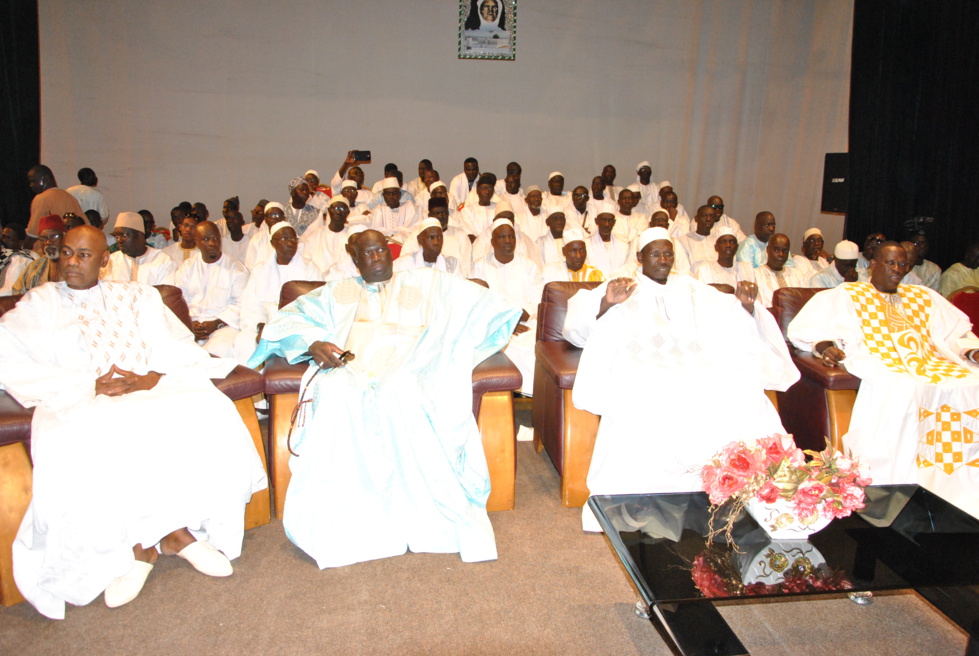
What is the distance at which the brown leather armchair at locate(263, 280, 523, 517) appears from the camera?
11.0 ft

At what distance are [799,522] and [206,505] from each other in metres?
2.59

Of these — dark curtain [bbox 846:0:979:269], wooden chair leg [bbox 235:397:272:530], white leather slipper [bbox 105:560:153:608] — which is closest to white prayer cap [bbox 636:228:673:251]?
wooden chair leg [bbox 235:397:272:530]

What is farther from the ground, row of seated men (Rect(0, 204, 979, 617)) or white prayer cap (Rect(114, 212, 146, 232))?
white prayer cap (Rect(114, 212, 146, 232))

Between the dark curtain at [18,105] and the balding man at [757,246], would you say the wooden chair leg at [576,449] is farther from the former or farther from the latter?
the dark curtain at [18,105]

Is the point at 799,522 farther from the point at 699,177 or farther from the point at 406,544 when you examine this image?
the point at 699,177

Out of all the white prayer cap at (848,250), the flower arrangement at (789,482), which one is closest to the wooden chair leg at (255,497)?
the flower arrangement at (789,482)

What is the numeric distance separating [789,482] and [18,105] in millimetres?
11435

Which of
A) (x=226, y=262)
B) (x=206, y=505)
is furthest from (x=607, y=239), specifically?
(x=206, y=505)

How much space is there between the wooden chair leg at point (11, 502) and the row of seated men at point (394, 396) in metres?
0.11

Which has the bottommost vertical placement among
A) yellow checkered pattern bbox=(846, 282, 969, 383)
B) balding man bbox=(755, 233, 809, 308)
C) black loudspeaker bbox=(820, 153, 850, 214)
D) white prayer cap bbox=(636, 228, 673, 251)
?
yellow checkered pattern bbox=(846, 282, 969, 383)

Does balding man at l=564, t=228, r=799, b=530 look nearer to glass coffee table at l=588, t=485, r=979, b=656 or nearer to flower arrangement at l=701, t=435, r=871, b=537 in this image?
glass coffee table at l=588, t=485, r=979, b=656

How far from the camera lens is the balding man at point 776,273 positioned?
571cm

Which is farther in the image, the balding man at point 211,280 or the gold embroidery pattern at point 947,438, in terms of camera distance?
the balding man at point 211,280

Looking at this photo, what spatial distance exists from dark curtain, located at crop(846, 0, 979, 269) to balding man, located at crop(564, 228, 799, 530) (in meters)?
6.31
